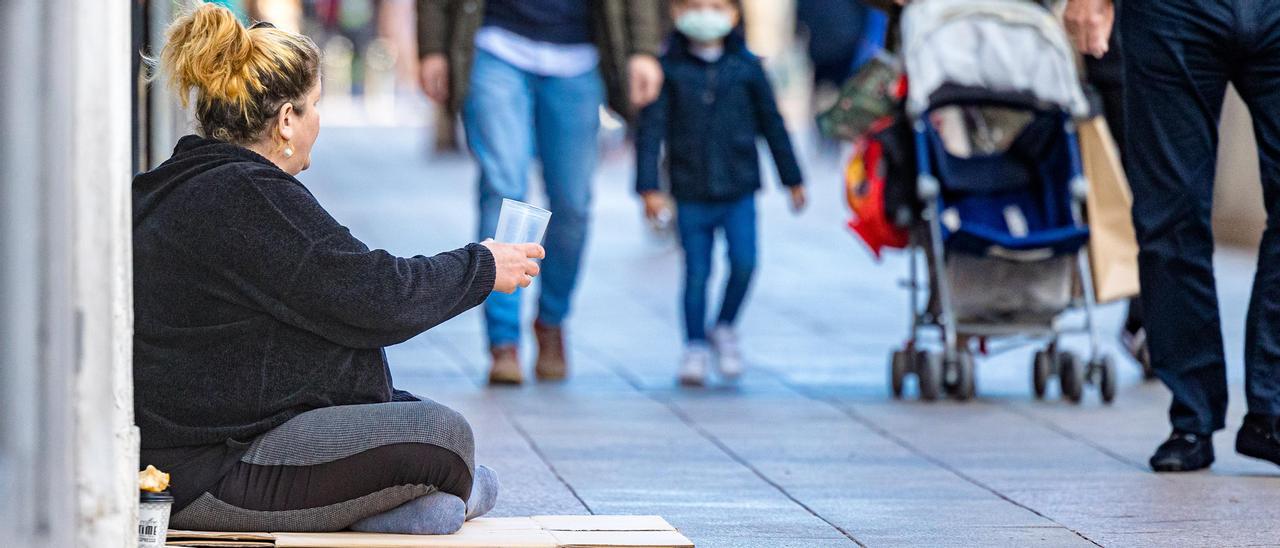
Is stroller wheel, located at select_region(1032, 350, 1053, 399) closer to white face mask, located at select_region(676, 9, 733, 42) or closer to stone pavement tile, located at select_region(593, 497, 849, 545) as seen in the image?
white face mask, located at select_region(676, 9, 733, 42)

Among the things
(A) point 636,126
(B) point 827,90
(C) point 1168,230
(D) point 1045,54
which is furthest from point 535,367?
(B) point 827,90

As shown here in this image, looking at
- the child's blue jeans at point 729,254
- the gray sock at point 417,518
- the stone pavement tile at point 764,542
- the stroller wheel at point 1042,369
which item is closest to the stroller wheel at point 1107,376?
the stroller wheel at point 1042,369

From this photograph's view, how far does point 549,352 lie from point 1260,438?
2.86 m

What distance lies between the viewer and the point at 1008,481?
4941 millimetres

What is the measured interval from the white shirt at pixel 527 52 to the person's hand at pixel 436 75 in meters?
0.14

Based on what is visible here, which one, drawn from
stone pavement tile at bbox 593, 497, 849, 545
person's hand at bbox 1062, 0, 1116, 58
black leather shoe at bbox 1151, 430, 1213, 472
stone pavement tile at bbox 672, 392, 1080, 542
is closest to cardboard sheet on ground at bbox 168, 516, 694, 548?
stone pavement tile at bbox 593, 497, 849, 545

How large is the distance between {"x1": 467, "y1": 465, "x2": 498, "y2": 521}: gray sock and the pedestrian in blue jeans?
1951 mm

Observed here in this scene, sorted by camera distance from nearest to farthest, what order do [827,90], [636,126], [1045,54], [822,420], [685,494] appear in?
1. [685,494]
2. [822,420]
3. [1045,54]
4. [636,126]
5. [827,90]

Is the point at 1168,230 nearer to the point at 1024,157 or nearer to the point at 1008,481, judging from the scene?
the point at 1008,481

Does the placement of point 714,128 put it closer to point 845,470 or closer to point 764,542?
point 845,470

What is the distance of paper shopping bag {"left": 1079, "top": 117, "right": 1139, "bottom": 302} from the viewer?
651 cm

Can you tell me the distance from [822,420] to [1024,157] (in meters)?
1.49

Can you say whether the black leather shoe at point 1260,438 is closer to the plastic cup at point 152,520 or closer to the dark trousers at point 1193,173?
the dark trousers at point 1193,173

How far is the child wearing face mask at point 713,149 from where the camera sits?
721 centimetres
